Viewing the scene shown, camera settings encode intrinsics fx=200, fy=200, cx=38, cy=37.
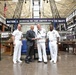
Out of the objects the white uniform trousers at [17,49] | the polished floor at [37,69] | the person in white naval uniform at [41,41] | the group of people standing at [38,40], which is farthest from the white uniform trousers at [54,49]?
the white uniform trousers at [17,49]

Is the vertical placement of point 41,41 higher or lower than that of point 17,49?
higher

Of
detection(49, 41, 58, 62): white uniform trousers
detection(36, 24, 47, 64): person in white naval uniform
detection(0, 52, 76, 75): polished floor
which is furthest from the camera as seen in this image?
detection(49, 41, 58, 62): white uniform trousers

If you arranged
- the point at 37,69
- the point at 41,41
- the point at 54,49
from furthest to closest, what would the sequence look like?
the point at 54,49 < the point at 41,41 < the point at 37,69

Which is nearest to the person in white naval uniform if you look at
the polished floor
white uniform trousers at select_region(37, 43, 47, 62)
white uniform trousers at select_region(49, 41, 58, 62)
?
white uniform trousers at select_region(37, 43, 47, 62)

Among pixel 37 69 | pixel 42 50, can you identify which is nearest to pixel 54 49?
pixel 42 50

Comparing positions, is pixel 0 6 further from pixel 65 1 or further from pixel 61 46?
pixel 61 46

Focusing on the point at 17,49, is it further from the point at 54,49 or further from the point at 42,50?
the point at 54,49

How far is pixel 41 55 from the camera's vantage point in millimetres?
8961

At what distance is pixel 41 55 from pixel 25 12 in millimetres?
22531

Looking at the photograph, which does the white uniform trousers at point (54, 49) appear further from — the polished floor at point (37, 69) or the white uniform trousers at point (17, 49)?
the white uniform trousers at point (17, 49)

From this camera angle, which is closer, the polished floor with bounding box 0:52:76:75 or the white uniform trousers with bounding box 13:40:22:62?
the polished floor with bounding box 0:52:76:75

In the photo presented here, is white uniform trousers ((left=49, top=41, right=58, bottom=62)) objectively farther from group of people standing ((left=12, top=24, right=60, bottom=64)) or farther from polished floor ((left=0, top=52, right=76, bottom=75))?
polished floor ((left=0, top=52, right=76, bottom=75))

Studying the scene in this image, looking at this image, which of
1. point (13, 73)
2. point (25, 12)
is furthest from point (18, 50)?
point (25, 12)

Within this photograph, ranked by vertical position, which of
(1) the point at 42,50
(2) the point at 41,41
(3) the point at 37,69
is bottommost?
(3) the point at 37,69
